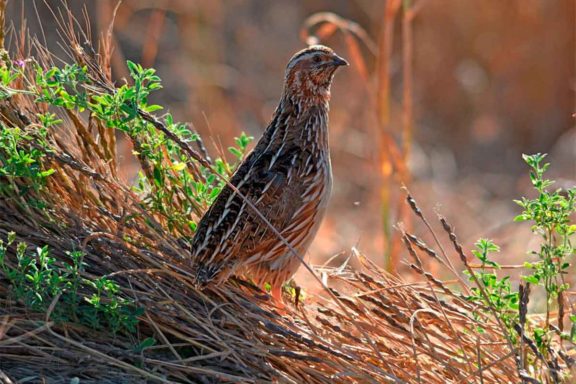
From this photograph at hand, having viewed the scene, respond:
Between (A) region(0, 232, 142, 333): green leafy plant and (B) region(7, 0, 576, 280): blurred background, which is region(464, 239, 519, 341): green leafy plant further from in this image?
(B) region(7, 0, 576, 280): blurred background

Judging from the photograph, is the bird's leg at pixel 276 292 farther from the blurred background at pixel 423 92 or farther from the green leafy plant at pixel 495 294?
the blurred background at pixel 423 92

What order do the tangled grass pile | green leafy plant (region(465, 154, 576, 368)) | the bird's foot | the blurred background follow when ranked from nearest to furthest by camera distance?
green leafy plant (region(465, 154, 576, 368)) → the tangled grass pile → the bird's foot → the blurred background

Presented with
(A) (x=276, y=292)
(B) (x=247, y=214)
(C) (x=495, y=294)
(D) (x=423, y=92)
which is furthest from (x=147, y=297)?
(D) (x=423, y=92)

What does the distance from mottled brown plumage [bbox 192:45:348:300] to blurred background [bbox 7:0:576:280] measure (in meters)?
3.85

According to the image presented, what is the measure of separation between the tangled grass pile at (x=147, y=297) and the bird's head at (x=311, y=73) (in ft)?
2.02

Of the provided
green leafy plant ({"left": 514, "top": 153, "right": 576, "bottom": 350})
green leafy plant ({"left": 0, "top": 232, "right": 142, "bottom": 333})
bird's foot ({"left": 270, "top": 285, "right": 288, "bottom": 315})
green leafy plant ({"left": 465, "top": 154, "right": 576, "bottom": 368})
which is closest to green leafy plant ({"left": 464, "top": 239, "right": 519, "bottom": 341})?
green leafy plant ({"left": 465, "top": 154, "right": 576, "bottom": 368})

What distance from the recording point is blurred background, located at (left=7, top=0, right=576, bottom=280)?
941cm

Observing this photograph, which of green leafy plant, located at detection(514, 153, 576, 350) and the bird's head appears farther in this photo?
the bird's head

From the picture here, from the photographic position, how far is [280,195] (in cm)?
435

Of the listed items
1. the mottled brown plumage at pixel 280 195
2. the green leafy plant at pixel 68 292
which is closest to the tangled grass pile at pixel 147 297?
the green leafy plant at pixel 68 292

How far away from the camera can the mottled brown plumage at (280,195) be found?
420cm

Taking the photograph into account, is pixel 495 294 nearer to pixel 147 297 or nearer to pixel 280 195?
pixel 280 195

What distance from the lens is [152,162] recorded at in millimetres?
4371

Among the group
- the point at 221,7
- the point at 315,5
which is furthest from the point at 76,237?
the point at 315,5
